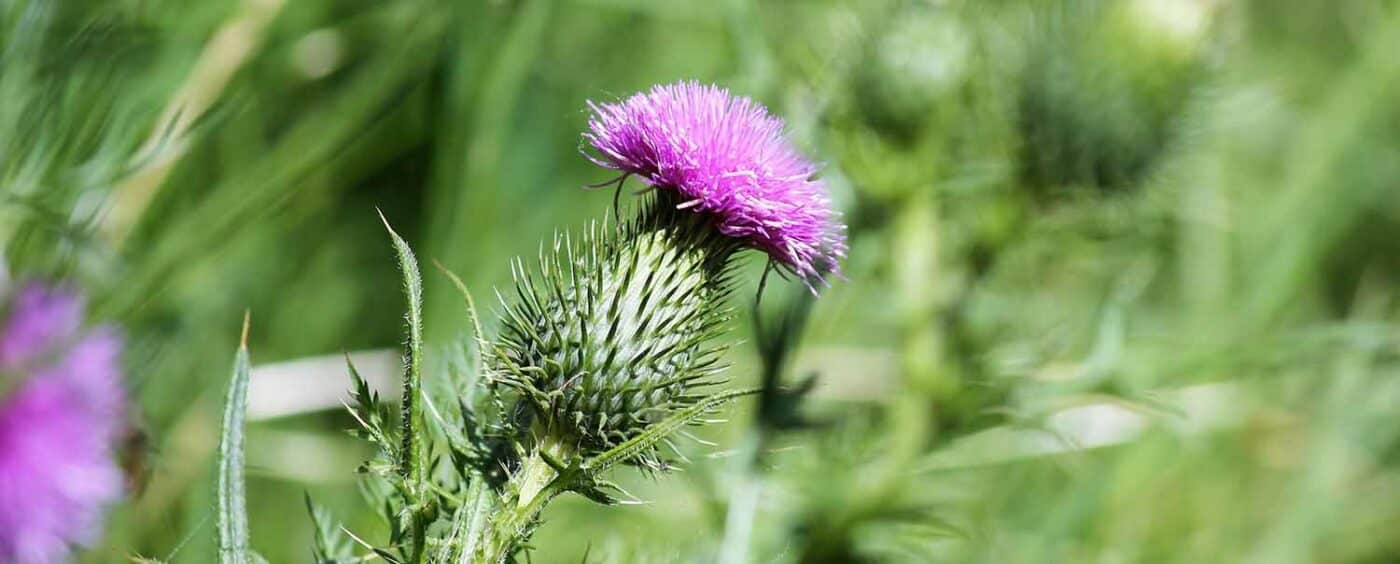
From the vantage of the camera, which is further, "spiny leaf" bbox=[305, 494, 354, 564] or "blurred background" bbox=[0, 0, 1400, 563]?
"blurred background" bbox=[0, 0, 1400, 563]

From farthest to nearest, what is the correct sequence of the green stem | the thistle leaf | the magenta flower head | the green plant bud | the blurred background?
1. the blurred background
2. the magenta flower head
3. the green plant bud
4. the green stem
5. the thistle leaf

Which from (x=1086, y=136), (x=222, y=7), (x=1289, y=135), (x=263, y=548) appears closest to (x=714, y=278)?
(x=222, y=7)

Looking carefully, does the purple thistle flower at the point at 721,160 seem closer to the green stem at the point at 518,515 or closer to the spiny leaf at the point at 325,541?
the green stem at the point at 518,515

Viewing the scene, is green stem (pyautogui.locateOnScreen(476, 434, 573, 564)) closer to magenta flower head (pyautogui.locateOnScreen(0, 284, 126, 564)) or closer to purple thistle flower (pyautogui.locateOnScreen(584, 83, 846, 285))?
purple thistle flower (pyautogui.locateOnScreen(584, 83, 846, 285))

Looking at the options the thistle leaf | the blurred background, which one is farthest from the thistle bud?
the blurred background

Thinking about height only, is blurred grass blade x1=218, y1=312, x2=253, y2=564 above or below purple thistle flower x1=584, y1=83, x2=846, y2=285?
below
